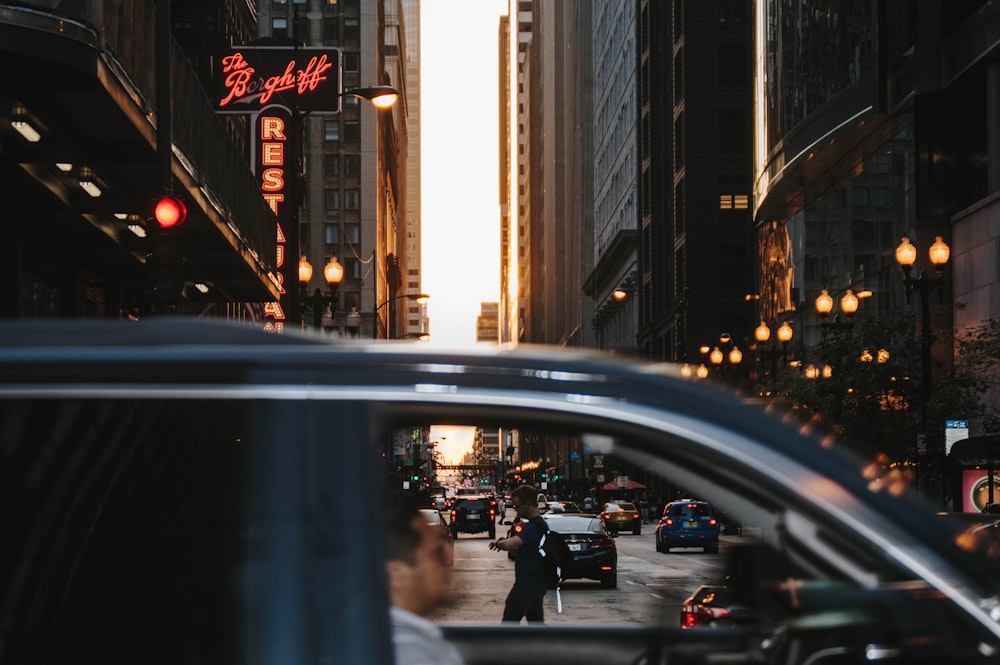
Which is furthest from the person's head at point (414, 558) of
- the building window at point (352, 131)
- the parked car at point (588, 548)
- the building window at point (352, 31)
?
the building window at point (352, 31)

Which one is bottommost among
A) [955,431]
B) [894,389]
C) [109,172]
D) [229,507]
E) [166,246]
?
[955,431]

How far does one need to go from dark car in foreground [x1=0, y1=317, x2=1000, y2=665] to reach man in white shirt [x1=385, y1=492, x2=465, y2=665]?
87 millimetres

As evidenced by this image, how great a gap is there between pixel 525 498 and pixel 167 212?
10.3 m

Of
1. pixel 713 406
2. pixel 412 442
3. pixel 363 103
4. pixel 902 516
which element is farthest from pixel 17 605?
pixel 363 103

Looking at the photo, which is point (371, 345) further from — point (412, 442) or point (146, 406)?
point (146, 406)

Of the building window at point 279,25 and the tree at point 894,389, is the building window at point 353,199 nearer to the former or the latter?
the building window at point 279,25

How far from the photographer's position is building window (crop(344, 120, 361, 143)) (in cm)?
11950

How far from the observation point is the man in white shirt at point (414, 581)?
2.79 m

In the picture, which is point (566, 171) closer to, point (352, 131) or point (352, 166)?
point (352, 131)

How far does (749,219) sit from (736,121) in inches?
249

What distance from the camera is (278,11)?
4715 inches

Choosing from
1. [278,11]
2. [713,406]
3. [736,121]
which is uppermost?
[278,11]

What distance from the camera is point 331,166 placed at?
390 feet

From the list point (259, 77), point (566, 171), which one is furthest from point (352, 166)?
point (259, 77)
